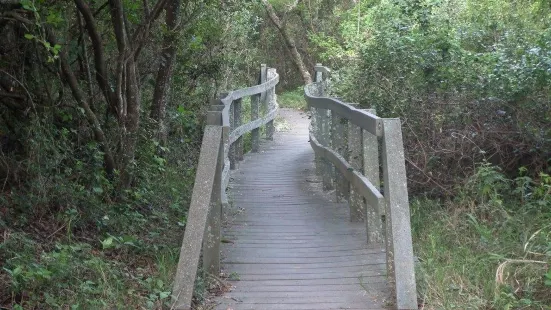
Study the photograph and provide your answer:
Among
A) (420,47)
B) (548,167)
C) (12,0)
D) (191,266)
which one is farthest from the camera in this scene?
(420,47)

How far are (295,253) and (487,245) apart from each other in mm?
1661

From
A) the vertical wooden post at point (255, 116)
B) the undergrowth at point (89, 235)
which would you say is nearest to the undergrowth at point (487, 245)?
the undergrowth at point (89, 235)

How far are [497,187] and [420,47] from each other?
3185mm

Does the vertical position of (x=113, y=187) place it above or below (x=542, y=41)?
below

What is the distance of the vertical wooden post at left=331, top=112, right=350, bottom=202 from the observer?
8.85 m

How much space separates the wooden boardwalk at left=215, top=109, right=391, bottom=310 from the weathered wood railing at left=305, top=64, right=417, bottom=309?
0.25 m

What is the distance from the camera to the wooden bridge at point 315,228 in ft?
17.7

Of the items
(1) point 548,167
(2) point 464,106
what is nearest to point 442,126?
(2) point 464,106

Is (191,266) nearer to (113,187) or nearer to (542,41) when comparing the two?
(113,187)

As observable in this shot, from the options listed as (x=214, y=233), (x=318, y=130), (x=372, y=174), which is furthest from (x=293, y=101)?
(x=214, y=233)

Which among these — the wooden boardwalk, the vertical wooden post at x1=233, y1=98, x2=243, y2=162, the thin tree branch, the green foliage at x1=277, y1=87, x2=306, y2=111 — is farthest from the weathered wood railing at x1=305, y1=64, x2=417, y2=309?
the green foliage at x1=277, y1=87, x2=306, y2=111

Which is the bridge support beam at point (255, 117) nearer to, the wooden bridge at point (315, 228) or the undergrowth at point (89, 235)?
the wooden bridge at point (315, 228)

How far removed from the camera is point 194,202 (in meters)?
5.53

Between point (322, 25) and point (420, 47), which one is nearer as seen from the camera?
point (420, 47)
